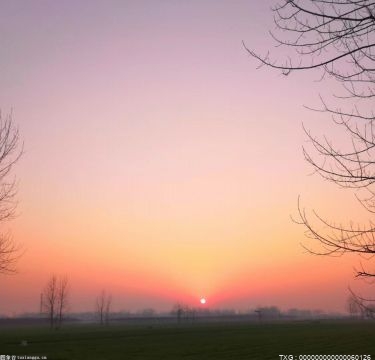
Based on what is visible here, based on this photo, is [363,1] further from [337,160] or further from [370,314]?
[370,314]

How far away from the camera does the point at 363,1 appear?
161 inches

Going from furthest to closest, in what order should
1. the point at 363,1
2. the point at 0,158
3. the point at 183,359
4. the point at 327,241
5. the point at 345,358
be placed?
the point at 183,359
the point at 345,358
the point at 0,158
the point at 327,241
the point at 363,1

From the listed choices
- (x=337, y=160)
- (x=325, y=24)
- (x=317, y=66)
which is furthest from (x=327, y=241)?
(x=325, y=24)

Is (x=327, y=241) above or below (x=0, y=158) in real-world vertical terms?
below

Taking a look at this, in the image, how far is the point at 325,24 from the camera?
425cm

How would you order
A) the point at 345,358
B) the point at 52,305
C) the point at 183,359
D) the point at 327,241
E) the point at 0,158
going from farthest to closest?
the point at 52,305
the point at 183,359
the point at 345,358
the point at 0,158
the point at 327,241

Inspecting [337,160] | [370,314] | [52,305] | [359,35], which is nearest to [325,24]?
[359,35]

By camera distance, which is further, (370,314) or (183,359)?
(183,359)

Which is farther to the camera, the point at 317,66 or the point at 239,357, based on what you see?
the point at 239,357

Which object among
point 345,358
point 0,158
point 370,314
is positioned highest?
point 0,158

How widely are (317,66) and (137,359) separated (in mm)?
29091

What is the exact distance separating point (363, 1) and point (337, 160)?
1.43 meters

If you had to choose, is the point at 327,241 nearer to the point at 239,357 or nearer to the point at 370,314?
the point at 370,314

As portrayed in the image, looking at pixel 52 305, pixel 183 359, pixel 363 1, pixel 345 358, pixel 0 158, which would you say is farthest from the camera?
pixel 52 305
